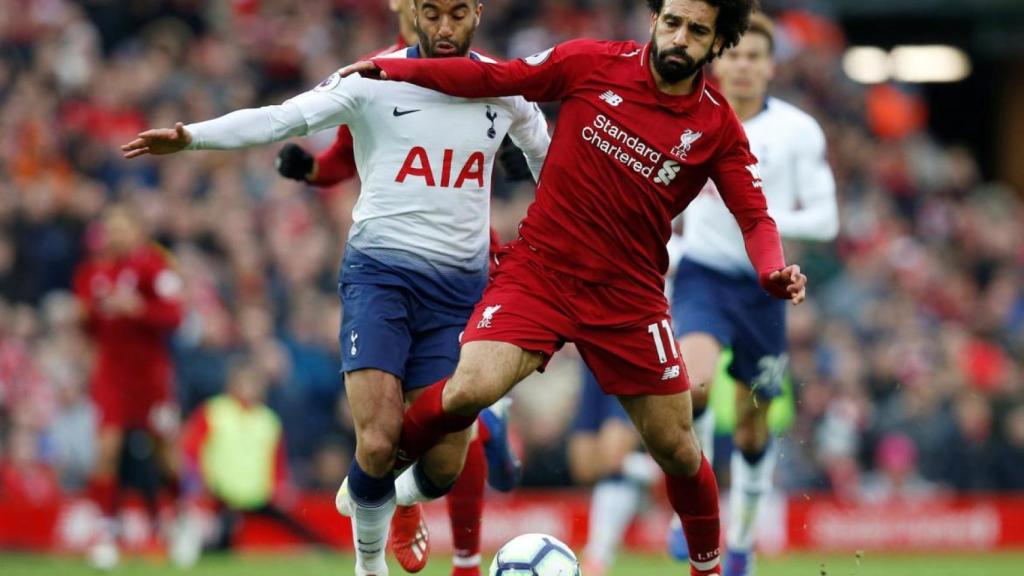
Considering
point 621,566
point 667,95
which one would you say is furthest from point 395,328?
point 621,566

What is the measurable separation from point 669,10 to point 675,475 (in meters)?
2.17

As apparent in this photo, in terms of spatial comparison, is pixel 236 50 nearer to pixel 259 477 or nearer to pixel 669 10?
pixel 259 477

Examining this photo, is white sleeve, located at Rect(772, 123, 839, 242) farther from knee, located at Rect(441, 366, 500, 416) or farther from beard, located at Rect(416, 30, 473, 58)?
knee, located at Rect(441, 366, 500, 416)

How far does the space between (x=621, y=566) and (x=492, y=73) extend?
22.6 ft

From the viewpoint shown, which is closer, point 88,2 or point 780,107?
point 780,107

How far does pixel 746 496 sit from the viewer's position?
1016 cm

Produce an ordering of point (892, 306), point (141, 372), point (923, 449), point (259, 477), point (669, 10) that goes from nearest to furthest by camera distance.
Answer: point (669, 10) < point (141, 372) < point (259, 477) < point (923, 449) < point (892, 306)

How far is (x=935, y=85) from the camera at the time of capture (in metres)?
28.5

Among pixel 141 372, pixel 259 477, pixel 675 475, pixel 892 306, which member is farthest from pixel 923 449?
pixel 675 475

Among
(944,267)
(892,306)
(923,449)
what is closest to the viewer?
(923,449)

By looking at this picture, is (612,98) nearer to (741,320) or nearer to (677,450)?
(677,450)

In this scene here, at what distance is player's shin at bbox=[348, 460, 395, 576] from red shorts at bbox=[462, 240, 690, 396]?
0.83 m

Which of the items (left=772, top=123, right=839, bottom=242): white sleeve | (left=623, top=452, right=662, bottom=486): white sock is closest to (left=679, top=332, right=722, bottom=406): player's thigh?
(left=772, top=123, right=839, bottom=242): white sleeve

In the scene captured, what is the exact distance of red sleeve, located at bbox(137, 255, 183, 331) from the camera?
560 inches
